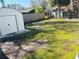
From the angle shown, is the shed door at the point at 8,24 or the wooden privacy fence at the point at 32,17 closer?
the shed door at the point at 8,24

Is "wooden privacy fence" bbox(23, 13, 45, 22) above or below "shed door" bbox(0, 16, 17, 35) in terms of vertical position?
below

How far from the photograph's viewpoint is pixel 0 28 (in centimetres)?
1862

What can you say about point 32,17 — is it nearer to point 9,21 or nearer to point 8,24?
point 9,21

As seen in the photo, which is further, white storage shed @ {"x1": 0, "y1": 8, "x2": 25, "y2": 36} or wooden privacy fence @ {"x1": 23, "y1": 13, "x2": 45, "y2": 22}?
wooden privacy fence @ {"x1": 23, "y1": 13, "x2": 45, "y2": 22}

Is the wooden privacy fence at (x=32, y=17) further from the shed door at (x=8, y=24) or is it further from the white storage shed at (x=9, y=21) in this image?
the shed door at (x=8, y=24)

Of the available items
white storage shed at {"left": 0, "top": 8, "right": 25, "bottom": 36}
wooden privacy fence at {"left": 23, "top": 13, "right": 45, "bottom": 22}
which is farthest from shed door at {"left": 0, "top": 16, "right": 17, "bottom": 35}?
wooden privacy fence at {"left": 23, "top": 13, "right": 45, "bottom": 22}

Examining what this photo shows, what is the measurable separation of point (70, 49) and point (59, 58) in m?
2.20

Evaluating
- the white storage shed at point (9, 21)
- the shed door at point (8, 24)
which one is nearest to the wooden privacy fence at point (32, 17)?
the white storage shed at point (9, 21)

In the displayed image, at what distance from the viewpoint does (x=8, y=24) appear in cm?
2028

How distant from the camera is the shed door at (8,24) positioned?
756 inches

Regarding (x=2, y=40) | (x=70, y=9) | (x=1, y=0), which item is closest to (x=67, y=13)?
(x=70, y=9)

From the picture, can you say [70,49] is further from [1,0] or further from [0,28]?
[1,0]

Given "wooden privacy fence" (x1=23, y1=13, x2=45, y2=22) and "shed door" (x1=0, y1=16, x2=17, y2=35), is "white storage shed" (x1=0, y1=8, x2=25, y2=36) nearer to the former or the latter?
"shed door" (x1=0, y1=16, x2=17, y2=35)

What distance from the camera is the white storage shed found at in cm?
1929
